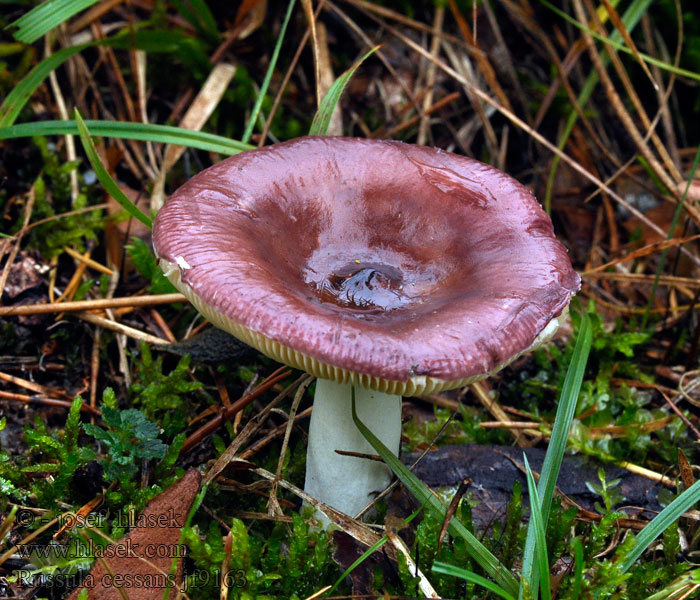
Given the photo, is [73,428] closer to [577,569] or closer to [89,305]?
[89,305]

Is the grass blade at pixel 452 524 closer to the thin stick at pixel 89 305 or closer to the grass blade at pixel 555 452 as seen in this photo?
the grass blade at pixel 555 452

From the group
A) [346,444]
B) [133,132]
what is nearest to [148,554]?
[346,444]

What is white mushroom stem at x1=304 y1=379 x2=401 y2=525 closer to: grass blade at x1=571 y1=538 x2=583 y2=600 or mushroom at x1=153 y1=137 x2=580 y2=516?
mushroom at x1=153 y1=137 x2=580 y2=516

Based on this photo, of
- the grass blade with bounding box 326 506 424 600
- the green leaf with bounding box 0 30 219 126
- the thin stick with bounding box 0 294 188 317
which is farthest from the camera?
the green leaf with bounding box 0 30 219 126

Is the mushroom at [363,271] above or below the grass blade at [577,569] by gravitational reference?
above

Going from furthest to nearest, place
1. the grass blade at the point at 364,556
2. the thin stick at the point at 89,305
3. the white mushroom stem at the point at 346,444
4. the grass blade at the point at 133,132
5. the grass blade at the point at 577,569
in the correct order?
1. the thin stick at the point at 89,305
2. the grass blade at the point at 133,132
3. the white mushroom stem at the point at 346,444
4. the grass blade at the point at 364,556
5. the grass blade at the point at 577,569

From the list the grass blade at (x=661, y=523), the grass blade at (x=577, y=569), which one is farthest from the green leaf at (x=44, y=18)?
the grass blade at (x=661, y=523)

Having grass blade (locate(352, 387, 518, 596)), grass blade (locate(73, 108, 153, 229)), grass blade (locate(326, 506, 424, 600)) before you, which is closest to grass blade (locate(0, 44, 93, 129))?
grass blade (locate(73, 108, 153, 229))
